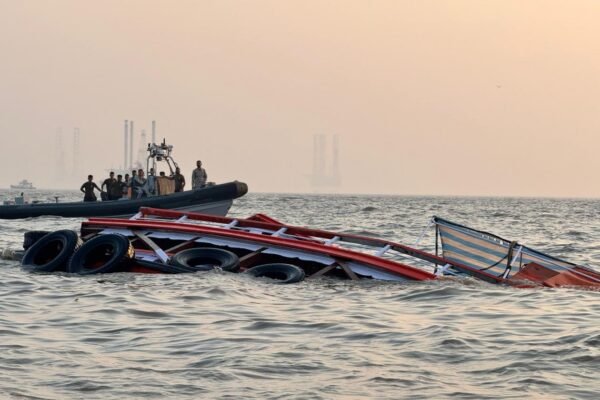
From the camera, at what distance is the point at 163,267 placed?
53.5 feet

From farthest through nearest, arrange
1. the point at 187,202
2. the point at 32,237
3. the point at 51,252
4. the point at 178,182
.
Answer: the point at 178,182 < the point at 187,202 < the point at 32,237 < the point at 51,252

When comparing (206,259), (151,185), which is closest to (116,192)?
→ (151,185)

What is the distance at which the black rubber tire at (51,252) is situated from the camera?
16672 mm

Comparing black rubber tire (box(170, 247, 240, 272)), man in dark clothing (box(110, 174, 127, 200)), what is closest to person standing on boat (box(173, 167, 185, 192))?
man in dark clothing (box(110, 174, 127, 200))

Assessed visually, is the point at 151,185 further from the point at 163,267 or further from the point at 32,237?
the point at 163,267

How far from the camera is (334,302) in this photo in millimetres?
12984

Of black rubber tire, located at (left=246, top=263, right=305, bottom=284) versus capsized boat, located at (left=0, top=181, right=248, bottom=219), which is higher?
capsized boat, located at (left=0, top=181, right=248, bottom=219)

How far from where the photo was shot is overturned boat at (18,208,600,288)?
52.7 ft

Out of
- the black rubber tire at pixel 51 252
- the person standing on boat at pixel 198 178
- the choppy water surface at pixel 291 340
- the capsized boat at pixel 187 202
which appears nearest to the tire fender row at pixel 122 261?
the black rubber tire at pixel 51 252

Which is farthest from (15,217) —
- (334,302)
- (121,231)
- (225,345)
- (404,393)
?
(404,393)

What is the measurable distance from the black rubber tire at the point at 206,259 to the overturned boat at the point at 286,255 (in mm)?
18

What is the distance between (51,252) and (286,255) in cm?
473

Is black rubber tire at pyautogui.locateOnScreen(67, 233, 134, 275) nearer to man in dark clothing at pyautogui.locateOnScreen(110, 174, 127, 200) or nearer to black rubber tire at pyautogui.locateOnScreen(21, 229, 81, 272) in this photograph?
black rubber tire at pyautogui.locateOnScreen(21, 229, 81, 272)

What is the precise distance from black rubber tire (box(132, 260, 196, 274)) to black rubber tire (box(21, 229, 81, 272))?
1337mm
